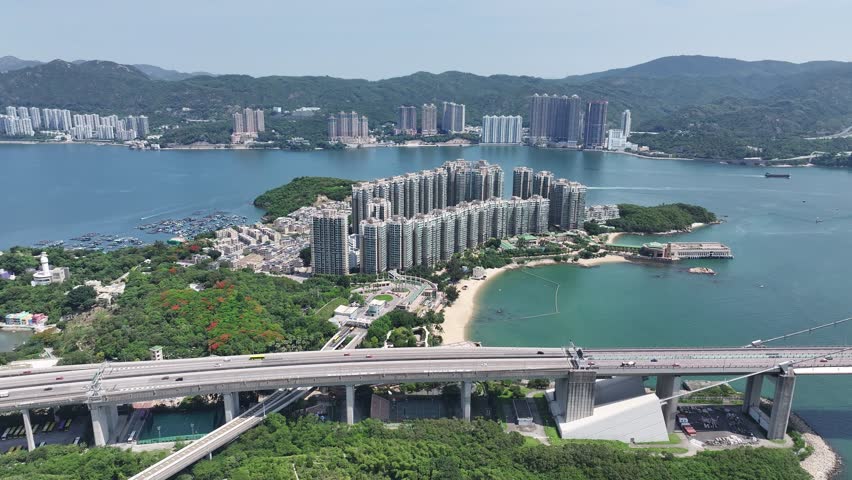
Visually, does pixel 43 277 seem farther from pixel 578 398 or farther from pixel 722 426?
pixel 722 426

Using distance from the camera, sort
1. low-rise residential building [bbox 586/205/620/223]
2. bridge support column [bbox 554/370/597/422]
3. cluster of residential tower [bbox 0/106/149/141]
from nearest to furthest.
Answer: bridge support column [bbox 554/370/597/422], low-rise residential building [bbox 586/205/620/223], cluster of residential tower [bbox 0/106/149/141]

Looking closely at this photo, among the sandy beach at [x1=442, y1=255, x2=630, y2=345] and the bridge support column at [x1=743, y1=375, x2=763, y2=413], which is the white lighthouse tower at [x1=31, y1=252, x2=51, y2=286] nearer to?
the sandy beach at [x1=442, y1=255, x2=630, y2=345]

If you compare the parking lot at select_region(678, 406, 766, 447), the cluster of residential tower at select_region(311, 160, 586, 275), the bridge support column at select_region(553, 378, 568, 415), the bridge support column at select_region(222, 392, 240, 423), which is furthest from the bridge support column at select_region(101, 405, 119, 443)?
the parking lot at select_region(678, 406, 766, 447)

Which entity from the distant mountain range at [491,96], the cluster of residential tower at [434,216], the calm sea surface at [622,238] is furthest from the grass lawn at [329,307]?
the distant mountain range at [491,96]

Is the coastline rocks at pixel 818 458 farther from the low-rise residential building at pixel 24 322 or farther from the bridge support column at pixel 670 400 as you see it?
the low-rise residential building at pixel 24 322

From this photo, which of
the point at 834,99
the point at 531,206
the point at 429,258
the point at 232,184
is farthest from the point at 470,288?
the point at 834,99

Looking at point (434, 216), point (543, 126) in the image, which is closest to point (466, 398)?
point (434, 216)
